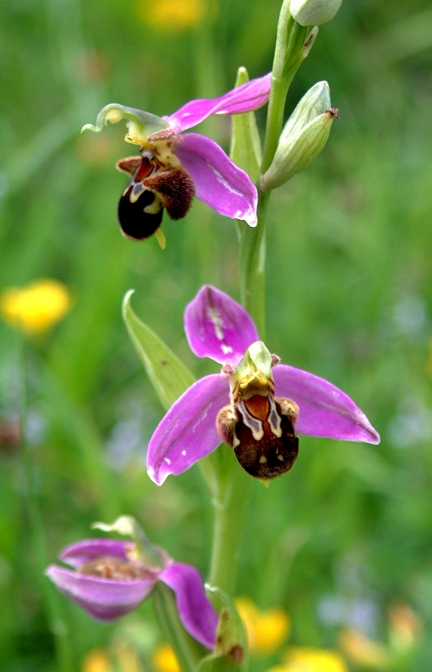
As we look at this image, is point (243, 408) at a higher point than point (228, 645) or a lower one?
higher

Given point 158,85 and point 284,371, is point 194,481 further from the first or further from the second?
point 158,85

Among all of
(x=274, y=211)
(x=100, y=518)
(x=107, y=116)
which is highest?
(x=107, y=116)

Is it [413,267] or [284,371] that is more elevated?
[284,371]

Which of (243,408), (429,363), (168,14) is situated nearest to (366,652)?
(243,408)

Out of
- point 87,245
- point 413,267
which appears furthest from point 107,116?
point 413,267

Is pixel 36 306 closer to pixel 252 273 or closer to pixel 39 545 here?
pixel 39 545
